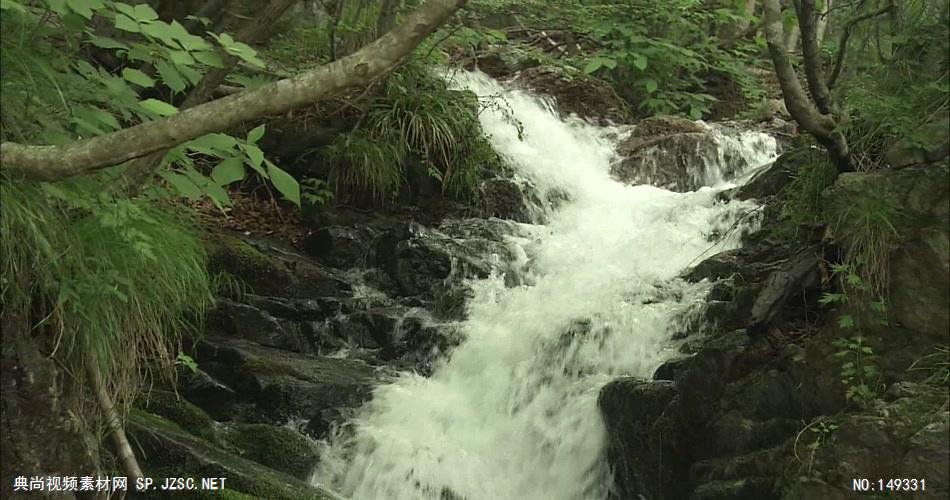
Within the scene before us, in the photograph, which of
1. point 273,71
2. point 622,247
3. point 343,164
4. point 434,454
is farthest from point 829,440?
point 343,164

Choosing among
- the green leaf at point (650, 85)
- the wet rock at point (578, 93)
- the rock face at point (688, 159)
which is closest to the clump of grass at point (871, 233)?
the rock face at point (688, 159)

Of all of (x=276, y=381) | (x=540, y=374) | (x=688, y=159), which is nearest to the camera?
(x=276, y=381)

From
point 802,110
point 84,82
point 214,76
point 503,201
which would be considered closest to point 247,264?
point 503,201

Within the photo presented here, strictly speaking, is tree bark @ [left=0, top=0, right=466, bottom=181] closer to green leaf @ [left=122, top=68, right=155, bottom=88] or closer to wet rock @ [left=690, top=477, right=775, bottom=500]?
green leaf @ [left=122, top=68, right=155, bottom=88]

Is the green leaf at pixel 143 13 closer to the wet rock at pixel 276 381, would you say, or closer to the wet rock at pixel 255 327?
the wet rock at pixel 276 381

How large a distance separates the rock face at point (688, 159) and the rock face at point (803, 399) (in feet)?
14.6

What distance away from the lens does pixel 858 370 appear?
381cm

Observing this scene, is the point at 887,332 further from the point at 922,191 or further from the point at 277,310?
the point at 277,310

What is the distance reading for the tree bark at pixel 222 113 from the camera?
284 centimetres

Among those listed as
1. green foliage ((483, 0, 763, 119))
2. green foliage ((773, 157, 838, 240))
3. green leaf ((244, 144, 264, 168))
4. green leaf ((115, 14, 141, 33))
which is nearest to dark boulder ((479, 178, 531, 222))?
green foliage ((483, 0, 763, 119))

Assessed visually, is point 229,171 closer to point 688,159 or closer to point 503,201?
point 503,201

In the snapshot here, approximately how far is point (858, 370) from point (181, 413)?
3544 mm

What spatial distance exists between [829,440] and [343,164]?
540cm

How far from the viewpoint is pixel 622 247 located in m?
7.60
